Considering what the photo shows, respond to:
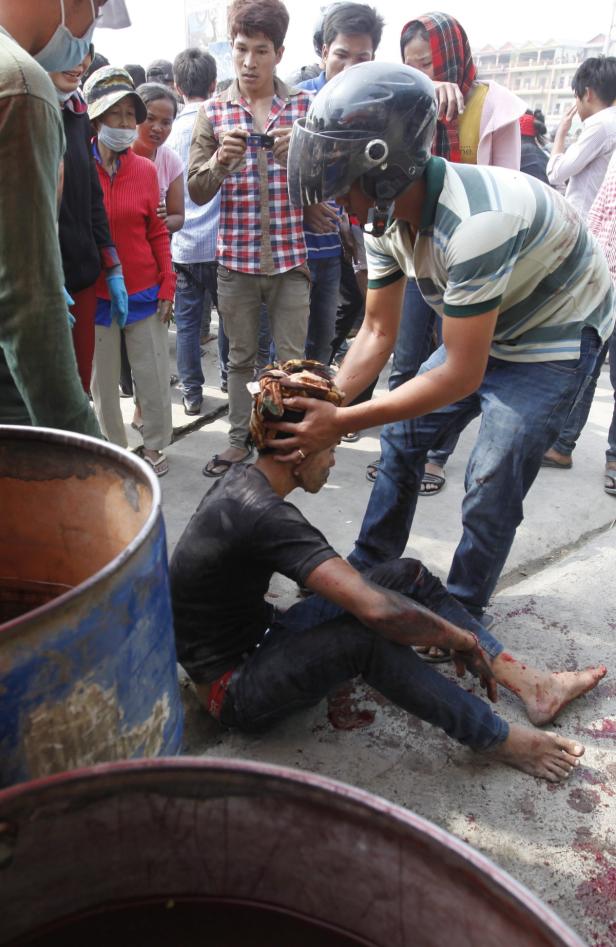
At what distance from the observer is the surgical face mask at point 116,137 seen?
11.3 ft

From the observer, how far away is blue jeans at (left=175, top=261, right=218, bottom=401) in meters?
4.66

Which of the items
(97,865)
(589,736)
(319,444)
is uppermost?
(97,865)

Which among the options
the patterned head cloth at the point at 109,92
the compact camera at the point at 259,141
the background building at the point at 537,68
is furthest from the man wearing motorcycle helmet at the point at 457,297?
the background building at the point at 537,68

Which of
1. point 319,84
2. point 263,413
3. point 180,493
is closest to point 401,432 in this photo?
point 263,413

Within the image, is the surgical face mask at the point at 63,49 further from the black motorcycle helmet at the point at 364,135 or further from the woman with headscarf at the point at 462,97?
the woman with headscarf at the point at 462,97

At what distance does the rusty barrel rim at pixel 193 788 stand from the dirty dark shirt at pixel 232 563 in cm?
97

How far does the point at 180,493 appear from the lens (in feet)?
12.1

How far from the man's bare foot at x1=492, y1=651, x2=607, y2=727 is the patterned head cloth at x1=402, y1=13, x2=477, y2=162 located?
7.33ft

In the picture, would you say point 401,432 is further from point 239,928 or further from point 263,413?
point 239,928

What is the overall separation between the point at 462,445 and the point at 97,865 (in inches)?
147

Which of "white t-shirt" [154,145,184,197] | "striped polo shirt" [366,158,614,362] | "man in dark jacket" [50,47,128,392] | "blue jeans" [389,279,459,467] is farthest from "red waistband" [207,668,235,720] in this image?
"white t-shirt" [154,145,184,197]

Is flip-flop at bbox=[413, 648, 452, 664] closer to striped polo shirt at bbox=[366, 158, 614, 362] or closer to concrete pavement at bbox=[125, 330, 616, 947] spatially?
concrete pavement at bbox=[125, 330, 616, 947]

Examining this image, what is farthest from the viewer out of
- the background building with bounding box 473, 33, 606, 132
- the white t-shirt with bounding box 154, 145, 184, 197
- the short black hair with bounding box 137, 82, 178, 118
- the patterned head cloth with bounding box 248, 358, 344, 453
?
the background building with bounding box 473, 33, 606, 132

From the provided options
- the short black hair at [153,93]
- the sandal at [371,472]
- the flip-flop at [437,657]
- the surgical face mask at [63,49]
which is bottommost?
the sandal at [371,472]
